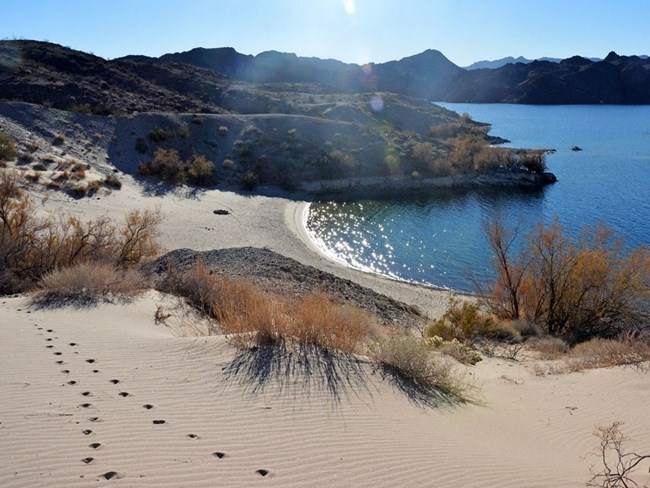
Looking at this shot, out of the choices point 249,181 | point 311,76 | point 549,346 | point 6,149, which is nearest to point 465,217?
point 249,181

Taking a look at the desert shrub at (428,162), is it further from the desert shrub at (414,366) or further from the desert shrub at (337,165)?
the desert shrub at (414,366)

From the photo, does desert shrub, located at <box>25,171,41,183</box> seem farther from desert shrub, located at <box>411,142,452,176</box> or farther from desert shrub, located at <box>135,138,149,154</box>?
desert shrub, located at <box>411,142,452,176</box>

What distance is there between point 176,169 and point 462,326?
97.4 ft

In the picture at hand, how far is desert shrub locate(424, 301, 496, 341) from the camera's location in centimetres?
1334

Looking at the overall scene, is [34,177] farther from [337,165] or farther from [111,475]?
[111,475]

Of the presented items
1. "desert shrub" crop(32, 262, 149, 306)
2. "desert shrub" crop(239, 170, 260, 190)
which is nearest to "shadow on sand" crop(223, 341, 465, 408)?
"desert shrub" crop(32, 262, 149, 306)

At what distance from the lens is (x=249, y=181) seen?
1607 inches

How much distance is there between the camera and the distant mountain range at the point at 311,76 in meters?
54.8

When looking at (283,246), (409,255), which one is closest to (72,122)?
(283,246)

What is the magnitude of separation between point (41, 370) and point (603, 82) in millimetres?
175204

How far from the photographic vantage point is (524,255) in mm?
17016

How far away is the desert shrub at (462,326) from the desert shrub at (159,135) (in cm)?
3515

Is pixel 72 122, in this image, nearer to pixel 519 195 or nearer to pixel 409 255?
pixel 409 255

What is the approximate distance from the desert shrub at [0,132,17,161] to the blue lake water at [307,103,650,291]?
17.6 metres
